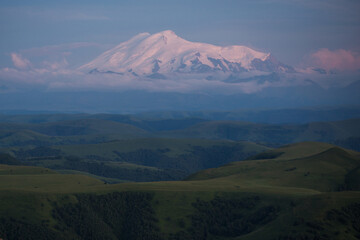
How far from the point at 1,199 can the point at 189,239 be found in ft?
200

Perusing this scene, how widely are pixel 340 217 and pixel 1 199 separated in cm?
10380

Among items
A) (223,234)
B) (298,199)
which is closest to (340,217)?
(298,199)

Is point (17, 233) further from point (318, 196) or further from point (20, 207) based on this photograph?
point (318, 196)

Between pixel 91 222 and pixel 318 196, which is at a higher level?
pixel 318 196

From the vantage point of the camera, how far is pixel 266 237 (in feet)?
520

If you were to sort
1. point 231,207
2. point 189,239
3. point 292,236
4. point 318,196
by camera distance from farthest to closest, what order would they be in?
1. point 231,207
2. point 189,239
3. point 318,196
4. point 292,236

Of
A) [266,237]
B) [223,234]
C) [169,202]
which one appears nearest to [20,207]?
[169,202]

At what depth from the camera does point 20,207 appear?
19138 cm

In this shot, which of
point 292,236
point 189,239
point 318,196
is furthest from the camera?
point 189,239

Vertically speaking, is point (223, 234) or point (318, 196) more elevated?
point (318, 196)

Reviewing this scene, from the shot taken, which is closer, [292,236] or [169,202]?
[292,236]

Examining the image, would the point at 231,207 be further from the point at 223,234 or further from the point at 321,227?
the point at 321,227

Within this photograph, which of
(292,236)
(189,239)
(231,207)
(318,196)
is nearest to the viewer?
(292,236)

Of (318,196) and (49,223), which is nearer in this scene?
(318,196)
